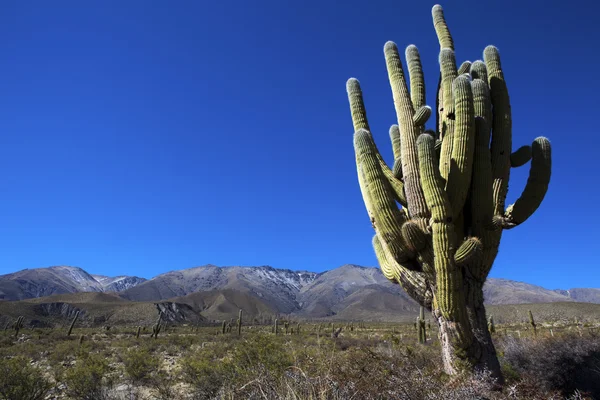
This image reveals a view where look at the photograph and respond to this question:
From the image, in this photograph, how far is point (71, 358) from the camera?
48.5ft

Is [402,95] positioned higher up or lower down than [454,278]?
higher up

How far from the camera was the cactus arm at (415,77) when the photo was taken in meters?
8.62

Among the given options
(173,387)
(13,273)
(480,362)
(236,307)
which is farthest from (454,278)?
(13,273)

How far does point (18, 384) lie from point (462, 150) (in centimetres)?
898

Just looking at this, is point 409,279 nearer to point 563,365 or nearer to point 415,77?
point 563,365

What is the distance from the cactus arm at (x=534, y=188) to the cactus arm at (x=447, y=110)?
1541mm

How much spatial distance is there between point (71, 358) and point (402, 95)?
49.4 feet

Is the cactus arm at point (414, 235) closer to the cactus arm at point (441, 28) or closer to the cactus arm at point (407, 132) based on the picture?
the cactus arm at point (407, 132)

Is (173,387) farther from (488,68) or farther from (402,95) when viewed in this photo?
(488,68)

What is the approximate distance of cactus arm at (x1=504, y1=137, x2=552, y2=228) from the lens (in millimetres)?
7320

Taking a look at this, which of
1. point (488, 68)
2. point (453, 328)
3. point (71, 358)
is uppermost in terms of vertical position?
point (488, 68)

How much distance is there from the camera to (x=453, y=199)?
6762 millimetres

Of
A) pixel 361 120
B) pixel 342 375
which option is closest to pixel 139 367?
pixel 342 375

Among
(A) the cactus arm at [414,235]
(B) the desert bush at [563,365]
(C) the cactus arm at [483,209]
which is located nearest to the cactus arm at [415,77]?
(C) the cactus arm at [483,209]
